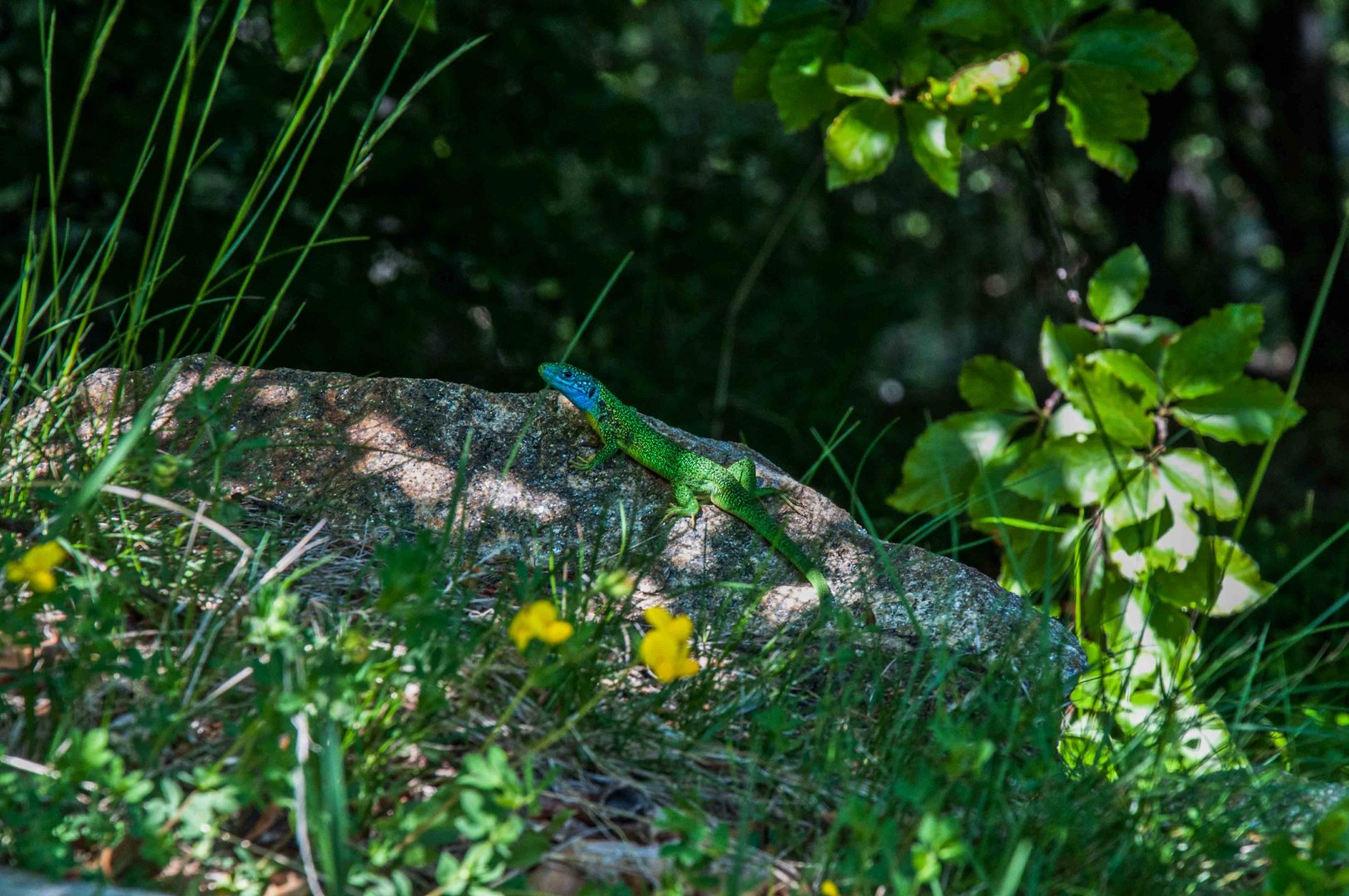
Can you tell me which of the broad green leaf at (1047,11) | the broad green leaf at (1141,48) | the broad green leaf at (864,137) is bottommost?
the broad green leaf at (864,137)

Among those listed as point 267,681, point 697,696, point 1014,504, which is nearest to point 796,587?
point 697,696

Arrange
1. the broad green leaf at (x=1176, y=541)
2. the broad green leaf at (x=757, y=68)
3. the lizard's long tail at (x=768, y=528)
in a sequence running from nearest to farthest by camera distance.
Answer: the lizard's long tail at (x=768, y=528) < the broad green leaf at (x=1176, y=541) < the broad green leaf at (x=757, y=68)

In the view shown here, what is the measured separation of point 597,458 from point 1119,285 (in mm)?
1577

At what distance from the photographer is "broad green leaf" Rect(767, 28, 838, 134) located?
11.2ft

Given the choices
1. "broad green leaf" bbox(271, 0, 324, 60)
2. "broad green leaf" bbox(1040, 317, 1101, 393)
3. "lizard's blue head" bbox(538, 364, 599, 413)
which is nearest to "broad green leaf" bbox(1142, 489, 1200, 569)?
"broad green leaf" bbox(1040, 317, 1101, 393)

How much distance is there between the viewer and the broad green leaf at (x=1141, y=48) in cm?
326

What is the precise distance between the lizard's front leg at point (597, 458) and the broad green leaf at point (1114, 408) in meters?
1.25

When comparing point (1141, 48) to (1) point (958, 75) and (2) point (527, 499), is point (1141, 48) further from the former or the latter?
(2) point (527, 499)

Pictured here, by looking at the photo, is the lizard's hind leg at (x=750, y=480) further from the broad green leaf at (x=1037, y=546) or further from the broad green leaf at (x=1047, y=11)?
the broad green leaf at (x=1047, y=11)

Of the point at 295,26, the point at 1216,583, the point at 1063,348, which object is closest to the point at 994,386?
the point at 1063,348

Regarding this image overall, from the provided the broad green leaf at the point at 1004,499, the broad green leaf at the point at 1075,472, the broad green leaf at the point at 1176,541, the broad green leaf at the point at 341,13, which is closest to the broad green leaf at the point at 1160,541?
the broad green leaf at the point at 1176,541

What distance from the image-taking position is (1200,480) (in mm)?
3092

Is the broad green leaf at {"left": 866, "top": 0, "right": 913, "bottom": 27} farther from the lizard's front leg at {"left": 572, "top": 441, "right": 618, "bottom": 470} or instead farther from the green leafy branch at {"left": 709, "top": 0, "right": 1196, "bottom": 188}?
the lizard's front leg at {"left": 572, "top": 441, "right": 618, "bottom": 470}

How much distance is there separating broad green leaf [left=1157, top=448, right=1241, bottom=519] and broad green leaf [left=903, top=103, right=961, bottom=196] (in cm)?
94
